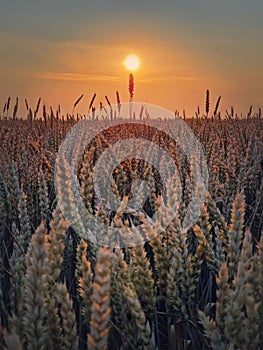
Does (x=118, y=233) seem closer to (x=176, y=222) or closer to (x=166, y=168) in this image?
(x=176, y=222)

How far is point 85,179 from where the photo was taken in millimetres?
1470

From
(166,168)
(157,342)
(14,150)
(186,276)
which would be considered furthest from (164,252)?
(14,150)

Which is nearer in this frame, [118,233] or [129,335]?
[129,335]

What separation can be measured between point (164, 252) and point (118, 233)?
11 cm

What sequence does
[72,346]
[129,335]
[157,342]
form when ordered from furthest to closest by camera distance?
[157,342], [129,335], [72,346]

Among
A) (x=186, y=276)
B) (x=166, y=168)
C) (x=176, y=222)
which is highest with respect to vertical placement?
(x=166, y=168)

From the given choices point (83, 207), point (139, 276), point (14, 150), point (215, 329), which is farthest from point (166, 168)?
point (14, 150)

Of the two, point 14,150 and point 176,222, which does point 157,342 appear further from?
point 14,150

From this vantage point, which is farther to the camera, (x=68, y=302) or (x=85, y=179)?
(x=85, y=179)

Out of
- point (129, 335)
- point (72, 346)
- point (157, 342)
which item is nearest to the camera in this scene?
point (72, 346)

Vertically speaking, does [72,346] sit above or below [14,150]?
below

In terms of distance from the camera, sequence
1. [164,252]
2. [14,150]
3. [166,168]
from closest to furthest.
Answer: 1. [164,252]
2. [166,168]
3. [14,150]

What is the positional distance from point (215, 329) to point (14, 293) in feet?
1.43

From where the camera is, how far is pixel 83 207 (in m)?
1.30
